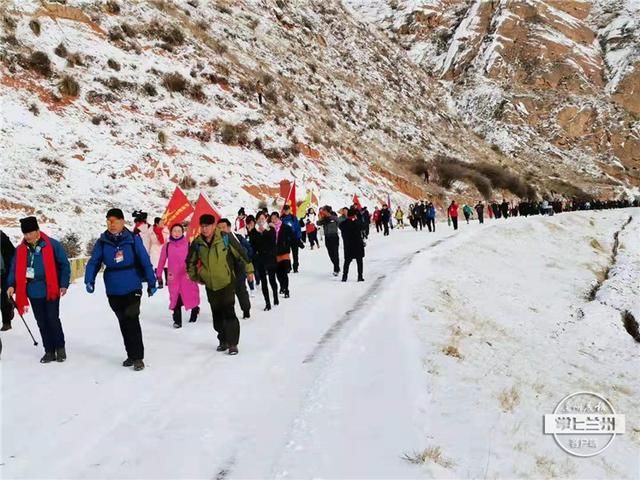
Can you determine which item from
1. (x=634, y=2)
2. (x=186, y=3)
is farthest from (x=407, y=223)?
(x=634, y=2)

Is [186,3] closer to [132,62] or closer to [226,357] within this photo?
[132,62]

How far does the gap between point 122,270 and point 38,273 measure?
1120 millimetres

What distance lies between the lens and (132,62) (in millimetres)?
31188

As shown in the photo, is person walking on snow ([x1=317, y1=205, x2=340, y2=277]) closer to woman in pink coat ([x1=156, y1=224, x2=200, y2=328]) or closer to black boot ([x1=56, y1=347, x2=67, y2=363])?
woman in pink coat ([x1=156, y1=224, x2=200, y2=328])

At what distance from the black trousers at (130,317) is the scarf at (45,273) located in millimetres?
789

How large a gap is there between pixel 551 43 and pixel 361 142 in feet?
172

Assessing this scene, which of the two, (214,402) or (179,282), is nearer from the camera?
(214,402)

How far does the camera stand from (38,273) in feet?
23.1

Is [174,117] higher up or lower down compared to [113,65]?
lower down

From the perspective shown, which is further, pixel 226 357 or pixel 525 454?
pixel 226 357

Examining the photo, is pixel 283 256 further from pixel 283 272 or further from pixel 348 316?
pixel 348 316

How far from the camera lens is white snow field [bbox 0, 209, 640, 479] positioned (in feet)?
15.6

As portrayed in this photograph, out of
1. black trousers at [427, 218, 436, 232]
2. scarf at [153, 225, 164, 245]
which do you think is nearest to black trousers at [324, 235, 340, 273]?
scarf at [153, 225, 164, 245]

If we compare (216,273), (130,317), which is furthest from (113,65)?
(130,317)
